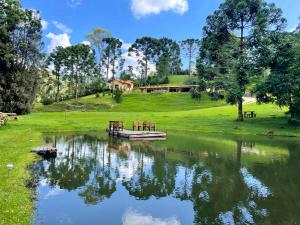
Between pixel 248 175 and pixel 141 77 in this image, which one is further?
pixel 141 77

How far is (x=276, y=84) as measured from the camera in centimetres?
4797

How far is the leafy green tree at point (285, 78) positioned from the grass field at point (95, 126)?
3.28m

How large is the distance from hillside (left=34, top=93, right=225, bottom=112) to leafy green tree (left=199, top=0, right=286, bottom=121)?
3223cm

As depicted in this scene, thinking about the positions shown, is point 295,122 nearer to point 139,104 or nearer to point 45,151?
point 45,151

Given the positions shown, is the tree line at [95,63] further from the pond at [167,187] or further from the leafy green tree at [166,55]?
the pond at [167,187]

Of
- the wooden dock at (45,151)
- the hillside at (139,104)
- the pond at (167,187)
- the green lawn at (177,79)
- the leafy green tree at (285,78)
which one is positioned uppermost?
the green lawn at (177,79)

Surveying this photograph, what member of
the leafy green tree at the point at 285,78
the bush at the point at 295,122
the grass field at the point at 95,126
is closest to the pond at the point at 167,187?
the grass field at the point at 95,126

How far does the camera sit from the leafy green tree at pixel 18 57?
55322 millimetres

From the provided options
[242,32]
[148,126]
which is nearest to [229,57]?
[242,32]

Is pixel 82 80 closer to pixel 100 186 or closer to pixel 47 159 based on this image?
pixel 47 159

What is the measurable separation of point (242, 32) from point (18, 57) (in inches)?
1540

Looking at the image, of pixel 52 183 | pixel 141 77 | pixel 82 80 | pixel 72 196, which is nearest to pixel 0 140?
pixel 52 183

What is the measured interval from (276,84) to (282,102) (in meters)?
2.72

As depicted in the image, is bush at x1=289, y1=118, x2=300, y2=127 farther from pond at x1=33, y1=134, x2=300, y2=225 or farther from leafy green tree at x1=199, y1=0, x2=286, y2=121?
pond at x1=33, y1=134, x2=300, y2=225
